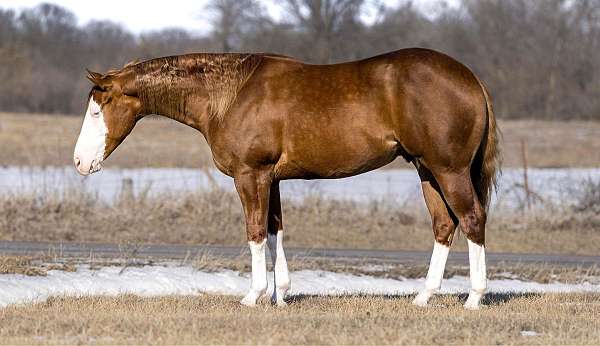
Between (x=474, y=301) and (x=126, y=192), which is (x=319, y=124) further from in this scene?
(x=126, y=192)

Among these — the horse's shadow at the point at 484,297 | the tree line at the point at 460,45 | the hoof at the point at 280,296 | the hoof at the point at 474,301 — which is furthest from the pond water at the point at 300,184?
the tree line at the point at 460,45

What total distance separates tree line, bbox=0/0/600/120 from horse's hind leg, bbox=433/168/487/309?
4767cm

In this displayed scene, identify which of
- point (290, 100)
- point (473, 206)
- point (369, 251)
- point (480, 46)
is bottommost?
point (369, 251)

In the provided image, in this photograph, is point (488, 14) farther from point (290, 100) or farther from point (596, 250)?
point (290, 100)

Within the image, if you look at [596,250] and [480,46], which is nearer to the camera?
[596,250]

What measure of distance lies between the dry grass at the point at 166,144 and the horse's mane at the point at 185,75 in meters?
18.5

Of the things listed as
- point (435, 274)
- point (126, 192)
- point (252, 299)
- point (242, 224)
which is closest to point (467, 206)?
point (435, 274)

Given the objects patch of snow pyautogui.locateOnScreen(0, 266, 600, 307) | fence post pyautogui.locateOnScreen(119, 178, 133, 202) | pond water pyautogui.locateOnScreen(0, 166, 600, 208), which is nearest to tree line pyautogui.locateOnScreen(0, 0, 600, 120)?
pond water pyautogui.locateOnScreen(0, 166, 600, 208)

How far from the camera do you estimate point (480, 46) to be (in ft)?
216

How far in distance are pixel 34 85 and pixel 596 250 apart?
1971 inches

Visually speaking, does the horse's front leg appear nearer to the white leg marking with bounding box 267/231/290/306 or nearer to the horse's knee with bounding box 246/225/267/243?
the horse's knee with bounding box 246/225/267/243

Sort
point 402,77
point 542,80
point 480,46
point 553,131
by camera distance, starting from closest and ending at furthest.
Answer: point 402,77
point 553,131
point 542,80
point 480,46

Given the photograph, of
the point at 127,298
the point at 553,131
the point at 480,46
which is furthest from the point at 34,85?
the point at 127,298

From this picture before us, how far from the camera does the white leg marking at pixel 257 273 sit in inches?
399
